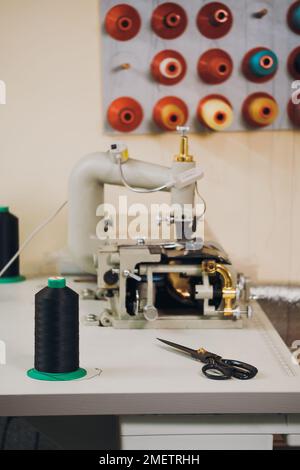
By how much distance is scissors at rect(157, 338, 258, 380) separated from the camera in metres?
1.29

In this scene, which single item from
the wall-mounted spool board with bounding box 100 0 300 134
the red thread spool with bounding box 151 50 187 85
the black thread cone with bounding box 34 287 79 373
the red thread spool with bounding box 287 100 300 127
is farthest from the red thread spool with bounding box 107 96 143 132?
the black thread cone with bounding box 34 287 79 373

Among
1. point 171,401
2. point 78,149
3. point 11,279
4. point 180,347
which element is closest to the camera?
point 171,401

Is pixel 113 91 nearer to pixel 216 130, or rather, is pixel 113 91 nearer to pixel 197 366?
pixel 216 130

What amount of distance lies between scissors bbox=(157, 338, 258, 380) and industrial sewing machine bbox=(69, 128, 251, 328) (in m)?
0.28

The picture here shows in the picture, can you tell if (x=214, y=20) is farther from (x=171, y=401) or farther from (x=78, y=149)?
(x=171, y=401)

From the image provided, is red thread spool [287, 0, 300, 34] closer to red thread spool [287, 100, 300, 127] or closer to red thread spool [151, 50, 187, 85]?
red thread spool [287, 100, 300, 127]

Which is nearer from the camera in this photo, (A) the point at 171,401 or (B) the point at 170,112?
(A) the point at 171,401

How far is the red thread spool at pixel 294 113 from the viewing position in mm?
2279

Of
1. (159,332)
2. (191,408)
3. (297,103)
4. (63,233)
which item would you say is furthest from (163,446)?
(297,103)

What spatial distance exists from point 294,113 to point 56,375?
1.37m

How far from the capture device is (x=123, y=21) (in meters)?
2.22

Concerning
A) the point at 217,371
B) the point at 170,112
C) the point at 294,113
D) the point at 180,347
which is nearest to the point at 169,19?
the point at 170,112

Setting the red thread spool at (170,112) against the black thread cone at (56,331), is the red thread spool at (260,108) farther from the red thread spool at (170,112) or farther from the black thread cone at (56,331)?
the black thread cone at (56,331)

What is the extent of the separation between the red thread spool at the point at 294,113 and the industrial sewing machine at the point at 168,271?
2.16 ft
